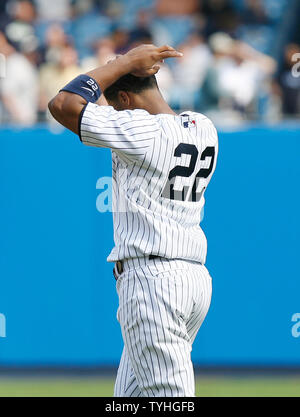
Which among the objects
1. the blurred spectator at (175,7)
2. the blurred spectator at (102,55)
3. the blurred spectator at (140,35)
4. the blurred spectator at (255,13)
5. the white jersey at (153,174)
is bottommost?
the white jersey at (153,174)

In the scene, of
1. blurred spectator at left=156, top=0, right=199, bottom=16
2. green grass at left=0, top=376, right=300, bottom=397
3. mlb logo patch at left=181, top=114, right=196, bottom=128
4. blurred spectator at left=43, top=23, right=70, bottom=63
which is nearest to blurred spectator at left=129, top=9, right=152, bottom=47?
blurred spectator at left=43, top=23, right=70, bottom=63

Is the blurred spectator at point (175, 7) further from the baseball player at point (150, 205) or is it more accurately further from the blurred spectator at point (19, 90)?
the baseball player at point (150, 205)

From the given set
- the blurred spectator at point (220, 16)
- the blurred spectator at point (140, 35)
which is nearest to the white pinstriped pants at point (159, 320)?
the blurred spectator at point (140, 35)

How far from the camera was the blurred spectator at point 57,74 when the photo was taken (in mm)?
8453

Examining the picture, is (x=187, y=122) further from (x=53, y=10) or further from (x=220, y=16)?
(x=53, y=10)

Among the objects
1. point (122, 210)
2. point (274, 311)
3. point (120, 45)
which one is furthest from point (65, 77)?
point (122, 210)

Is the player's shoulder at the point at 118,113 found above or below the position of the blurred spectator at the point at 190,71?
below

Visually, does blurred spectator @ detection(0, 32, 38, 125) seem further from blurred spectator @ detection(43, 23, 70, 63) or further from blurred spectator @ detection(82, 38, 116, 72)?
blurred spectator @ detection(82, 38, 116, 72)

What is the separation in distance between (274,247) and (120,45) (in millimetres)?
3538

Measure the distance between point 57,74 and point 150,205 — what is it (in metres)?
5.10

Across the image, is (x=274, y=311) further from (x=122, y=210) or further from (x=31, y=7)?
(x=31, y=7)

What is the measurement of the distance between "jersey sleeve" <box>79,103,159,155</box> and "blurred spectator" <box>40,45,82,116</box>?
447 cm

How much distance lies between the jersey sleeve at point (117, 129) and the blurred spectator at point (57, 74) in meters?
4.47

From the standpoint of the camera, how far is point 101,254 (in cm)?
692
